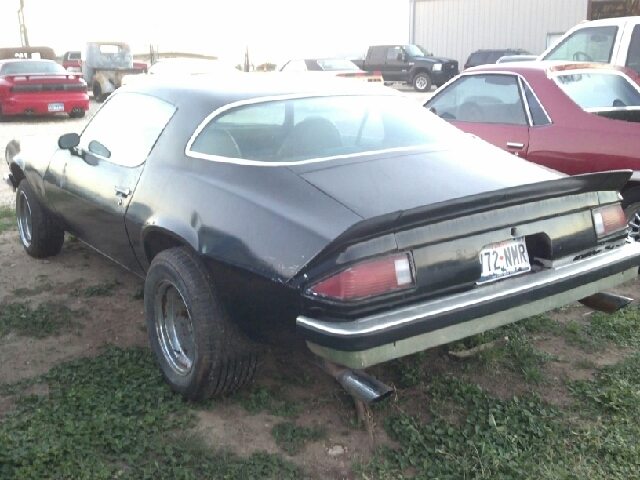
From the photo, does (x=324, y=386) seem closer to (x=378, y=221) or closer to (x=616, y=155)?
(x=378, y=221)

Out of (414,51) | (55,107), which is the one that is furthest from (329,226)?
(414,51)

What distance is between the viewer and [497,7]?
25.7m

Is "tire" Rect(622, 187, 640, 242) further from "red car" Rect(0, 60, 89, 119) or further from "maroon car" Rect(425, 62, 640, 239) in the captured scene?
"red car" Rect(0, 60, 89, 119)

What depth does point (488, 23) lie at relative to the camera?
26062mm

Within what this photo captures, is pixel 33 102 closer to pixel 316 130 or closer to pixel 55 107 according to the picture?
pixel 55 107

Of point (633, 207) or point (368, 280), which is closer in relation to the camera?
point (368, 280)

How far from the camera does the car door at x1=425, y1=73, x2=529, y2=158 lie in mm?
5414

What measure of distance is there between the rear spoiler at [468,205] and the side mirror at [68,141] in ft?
8.05

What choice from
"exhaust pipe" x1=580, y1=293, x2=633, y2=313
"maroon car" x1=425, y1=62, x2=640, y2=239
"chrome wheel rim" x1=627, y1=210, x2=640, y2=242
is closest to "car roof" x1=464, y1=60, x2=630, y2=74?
"maroon car" x1=425, y1=62, x2=640, y2=239

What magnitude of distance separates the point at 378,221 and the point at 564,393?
4.97 ft

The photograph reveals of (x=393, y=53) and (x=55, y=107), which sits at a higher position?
(x=393, y=53)

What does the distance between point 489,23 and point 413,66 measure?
154 inches

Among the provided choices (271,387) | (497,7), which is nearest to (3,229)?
(271,387)

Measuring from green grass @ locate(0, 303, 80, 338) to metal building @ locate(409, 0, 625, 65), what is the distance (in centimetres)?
2290
